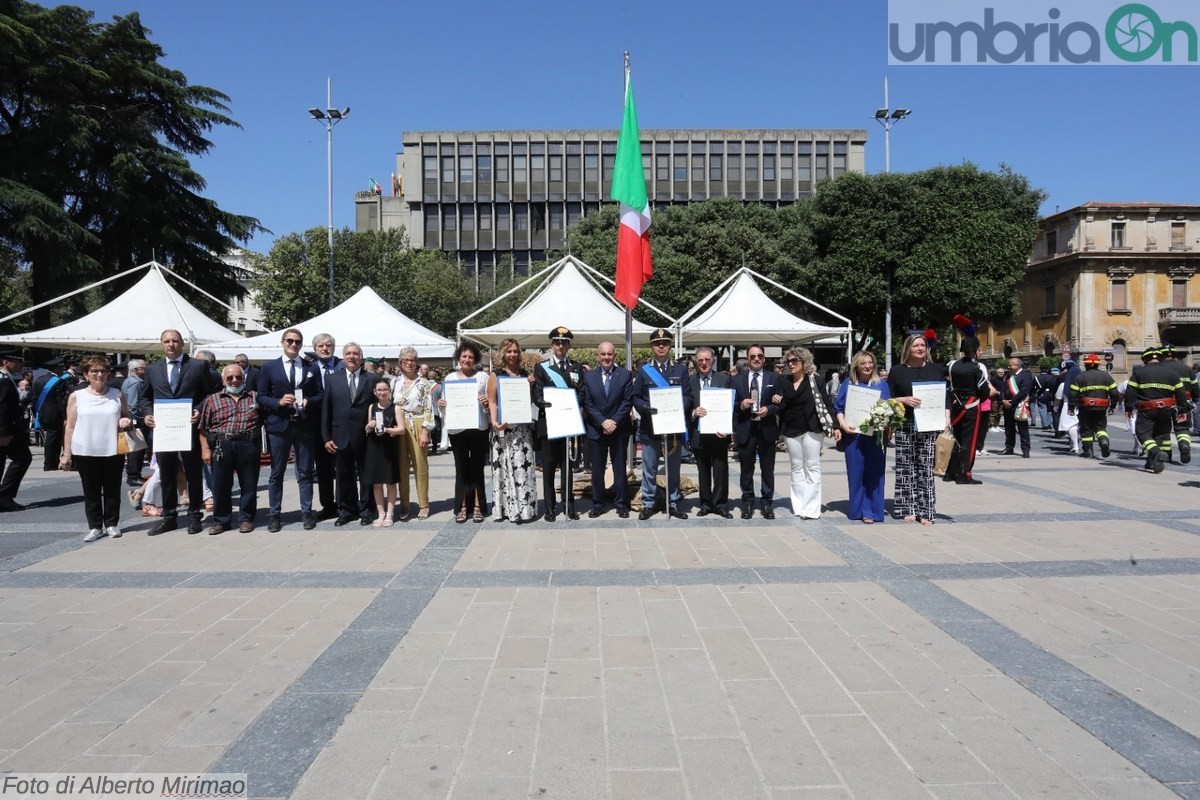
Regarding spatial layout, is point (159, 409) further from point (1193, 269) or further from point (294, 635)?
point (1193, 269)

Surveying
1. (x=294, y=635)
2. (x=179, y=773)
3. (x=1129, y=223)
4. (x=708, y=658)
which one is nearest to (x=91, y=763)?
(x=179, y=773)

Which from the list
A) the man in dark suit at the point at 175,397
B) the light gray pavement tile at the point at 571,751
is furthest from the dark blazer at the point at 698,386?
the man in dark suit at the point at 175,397

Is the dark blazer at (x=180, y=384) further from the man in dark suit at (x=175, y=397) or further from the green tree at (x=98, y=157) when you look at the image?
the green tree at (x=98, y=157)

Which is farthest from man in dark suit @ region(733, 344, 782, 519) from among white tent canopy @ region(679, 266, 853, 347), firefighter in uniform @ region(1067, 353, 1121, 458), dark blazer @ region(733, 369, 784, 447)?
firefighter in uniform @ region(1067, 353, 1121, 458)

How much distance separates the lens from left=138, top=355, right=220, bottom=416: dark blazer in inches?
320

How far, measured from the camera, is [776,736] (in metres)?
3.38

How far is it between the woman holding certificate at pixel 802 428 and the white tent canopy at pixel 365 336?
8440 mm

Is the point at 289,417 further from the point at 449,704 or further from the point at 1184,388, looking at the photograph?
the point at 1184,388

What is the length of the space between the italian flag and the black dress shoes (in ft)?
18.7

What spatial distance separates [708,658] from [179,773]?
2.65m

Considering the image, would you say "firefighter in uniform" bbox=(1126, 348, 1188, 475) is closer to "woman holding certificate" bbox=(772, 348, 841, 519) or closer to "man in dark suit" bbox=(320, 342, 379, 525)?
"woman holding certificate" bbox=(772, 348, 841, 519)

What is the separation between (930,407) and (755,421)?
1812 millimetres

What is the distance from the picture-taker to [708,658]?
4312mm

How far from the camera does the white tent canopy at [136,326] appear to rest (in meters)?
15.5
